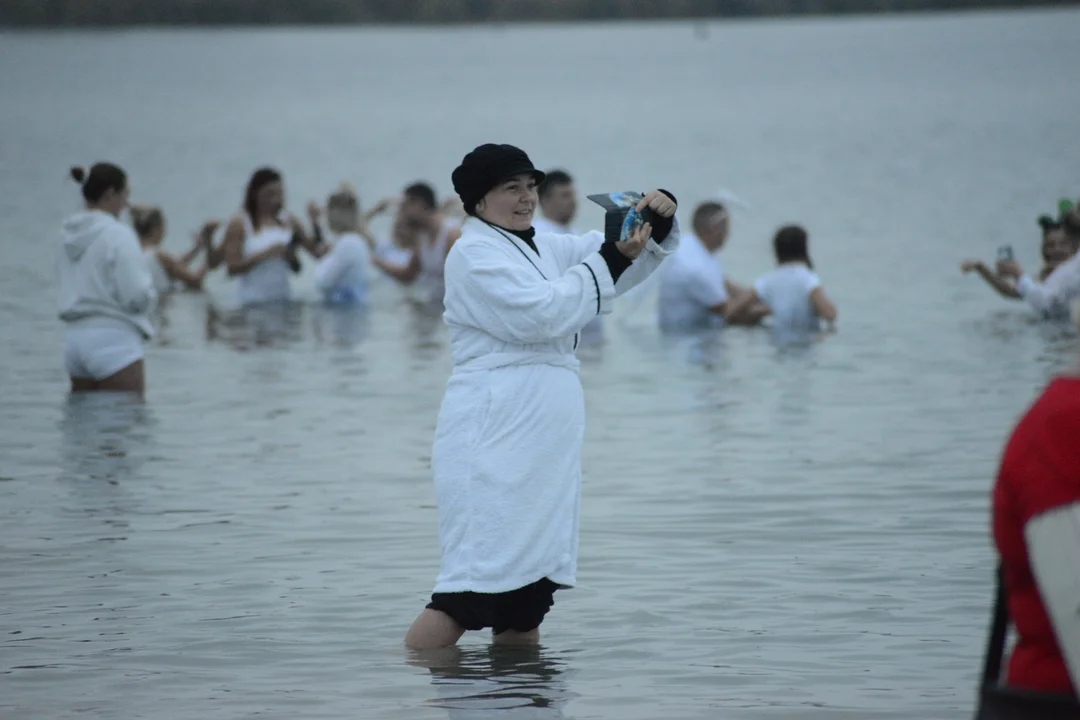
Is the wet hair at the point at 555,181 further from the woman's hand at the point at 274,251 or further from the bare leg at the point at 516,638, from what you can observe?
the bare leg at the point at 516,638

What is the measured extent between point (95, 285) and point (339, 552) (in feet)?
11.7

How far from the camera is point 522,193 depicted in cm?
613

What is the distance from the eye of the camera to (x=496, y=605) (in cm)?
615

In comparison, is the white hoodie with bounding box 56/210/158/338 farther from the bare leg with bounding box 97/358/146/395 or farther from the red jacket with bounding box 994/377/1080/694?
the red jacket with bounding box 994/377/1080/694

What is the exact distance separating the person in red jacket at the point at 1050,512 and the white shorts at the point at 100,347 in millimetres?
8758

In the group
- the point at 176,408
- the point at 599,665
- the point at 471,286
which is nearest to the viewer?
the point at 471,286

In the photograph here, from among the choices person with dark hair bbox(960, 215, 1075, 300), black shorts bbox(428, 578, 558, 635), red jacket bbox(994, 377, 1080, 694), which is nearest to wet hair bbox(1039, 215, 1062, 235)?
person with dark hair bbox(960, 215, 1075, 300)

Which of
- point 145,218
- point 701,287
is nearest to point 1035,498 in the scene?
point 701,287

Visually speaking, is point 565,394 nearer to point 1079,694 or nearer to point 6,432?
point 1079,694

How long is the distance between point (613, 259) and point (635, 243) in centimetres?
9

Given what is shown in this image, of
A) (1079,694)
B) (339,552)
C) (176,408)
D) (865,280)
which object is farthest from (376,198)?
(1079,694)

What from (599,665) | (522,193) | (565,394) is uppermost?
(522,193)

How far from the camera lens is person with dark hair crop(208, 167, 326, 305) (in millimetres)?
17469

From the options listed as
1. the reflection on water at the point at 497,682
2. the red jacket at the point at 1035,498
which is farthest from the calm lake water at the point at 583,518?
the red jacket at the point at 1035,498
